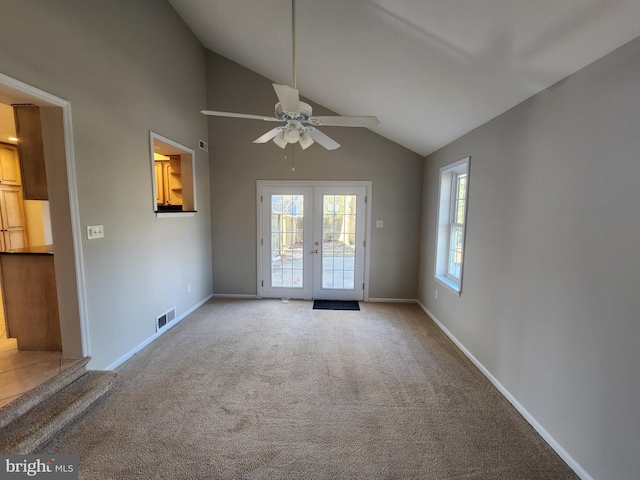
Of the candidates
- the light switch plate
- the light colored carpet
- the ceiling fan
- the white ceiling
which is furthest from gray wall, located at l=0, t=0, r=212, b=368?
the ceiling fan

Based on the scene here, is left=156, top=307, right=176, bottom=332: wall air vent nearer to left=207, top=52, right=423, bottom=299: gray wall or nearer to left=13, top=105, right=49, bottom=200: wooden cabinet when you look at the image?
left=207, top=52, right=423, bottom=299: gray wall

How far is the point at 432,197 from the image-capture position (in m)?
4.15

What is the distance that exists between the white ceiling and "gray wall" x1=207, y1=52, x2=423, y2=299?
0.48 m

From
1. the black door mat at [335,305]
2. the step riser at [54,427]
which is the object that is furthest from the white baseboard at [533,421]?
the step riser at [54,427]

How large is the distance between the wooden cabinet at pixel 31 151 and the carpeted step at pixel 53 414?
1.56 meters

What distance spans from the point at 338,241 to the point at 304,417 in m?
2.98

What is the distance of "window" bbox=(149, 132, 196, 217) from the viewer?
3422 mm

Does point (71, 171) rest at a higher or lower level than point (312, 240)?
higher

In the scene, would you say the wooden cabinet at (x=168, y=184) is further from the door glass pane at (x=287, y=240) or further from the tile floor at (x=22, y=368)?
the tile floor at (x=22, y=368)

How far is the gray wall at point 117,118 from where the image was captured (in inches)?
80.7

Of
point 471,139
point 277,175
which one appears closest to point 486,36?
point 471,139

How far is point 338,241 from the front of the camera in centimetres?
474

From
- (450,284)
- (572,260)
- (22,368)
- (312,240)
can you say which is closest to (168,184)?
(312,240)

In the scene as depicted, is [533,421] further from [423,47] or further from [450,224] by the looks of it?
[423,47]
